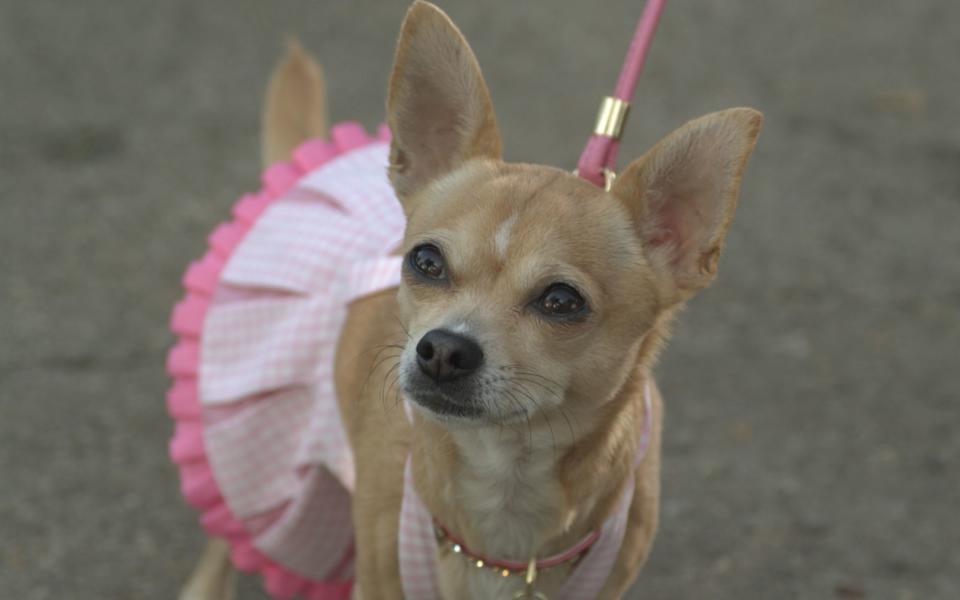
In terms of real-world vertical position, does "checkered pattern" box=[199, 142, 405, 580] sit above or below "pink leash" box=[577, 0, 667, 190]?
below

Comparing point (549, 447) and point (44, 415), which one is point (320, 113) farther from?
point (549, 447)

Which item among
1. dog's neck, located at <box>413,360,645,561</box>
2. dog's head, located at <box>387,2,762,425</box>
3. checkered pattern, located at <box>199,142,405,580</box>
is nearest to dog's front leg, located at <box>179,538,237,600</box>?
checkered pattern, located at <box>199,142,405,580</box>

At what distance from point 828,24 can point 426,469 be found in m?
5.91

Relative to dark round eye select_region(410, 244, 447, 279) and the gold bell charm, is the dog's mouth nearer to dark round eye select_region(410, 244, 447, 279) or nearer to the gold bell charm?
dark round eye select_region(410, 244, 447, 279)

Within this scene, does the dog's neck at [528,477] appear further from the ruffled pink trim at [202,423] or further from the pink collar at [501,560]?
the ruffled pink trim at [202,423]

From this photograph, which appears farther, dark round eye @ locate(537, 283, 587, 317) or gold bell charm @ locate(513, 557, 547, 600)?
gold bell charm @ locate(513, 557, 547, 600)

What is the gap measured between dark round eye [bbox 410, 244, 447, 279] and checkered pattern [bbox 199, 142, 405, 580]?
55cm

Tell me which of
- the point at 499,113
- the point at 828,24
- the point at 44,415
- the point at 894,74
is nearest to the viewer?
the point at 44,415

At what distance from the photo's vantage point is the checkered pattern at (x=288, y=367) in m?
2.91

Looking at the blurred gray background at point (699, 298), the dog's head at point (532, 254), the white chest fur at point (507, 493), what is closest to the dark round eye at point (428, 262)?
the dog's head at point (532, 254)

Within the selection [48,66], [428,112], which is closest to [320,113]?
→ [428,112]

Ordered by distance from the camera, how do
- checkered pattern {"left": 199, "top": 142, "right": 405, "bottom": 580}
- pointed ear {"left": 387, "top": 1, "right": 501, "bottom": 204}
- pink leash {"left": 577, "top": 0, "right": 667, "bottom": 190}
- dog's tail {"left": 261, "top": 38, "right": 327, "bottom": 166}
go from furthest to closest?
1. dog's tail {"left": 261, "top": 38, "right": 327, "bottom": 166}
2. checkered pattern {"left": 199, "top": 142, "right": 405, "bottom": 580}
3. pink leash {"left": 577, "top": 0, "right": 667, "bottom": 190}
4. pointed ear {"left": 387, "top": 1, "right": 501, "bottom": 204}

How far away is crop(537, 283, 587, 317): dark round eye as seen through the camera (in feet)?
7.29

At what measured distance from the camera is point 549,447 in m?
2.34
